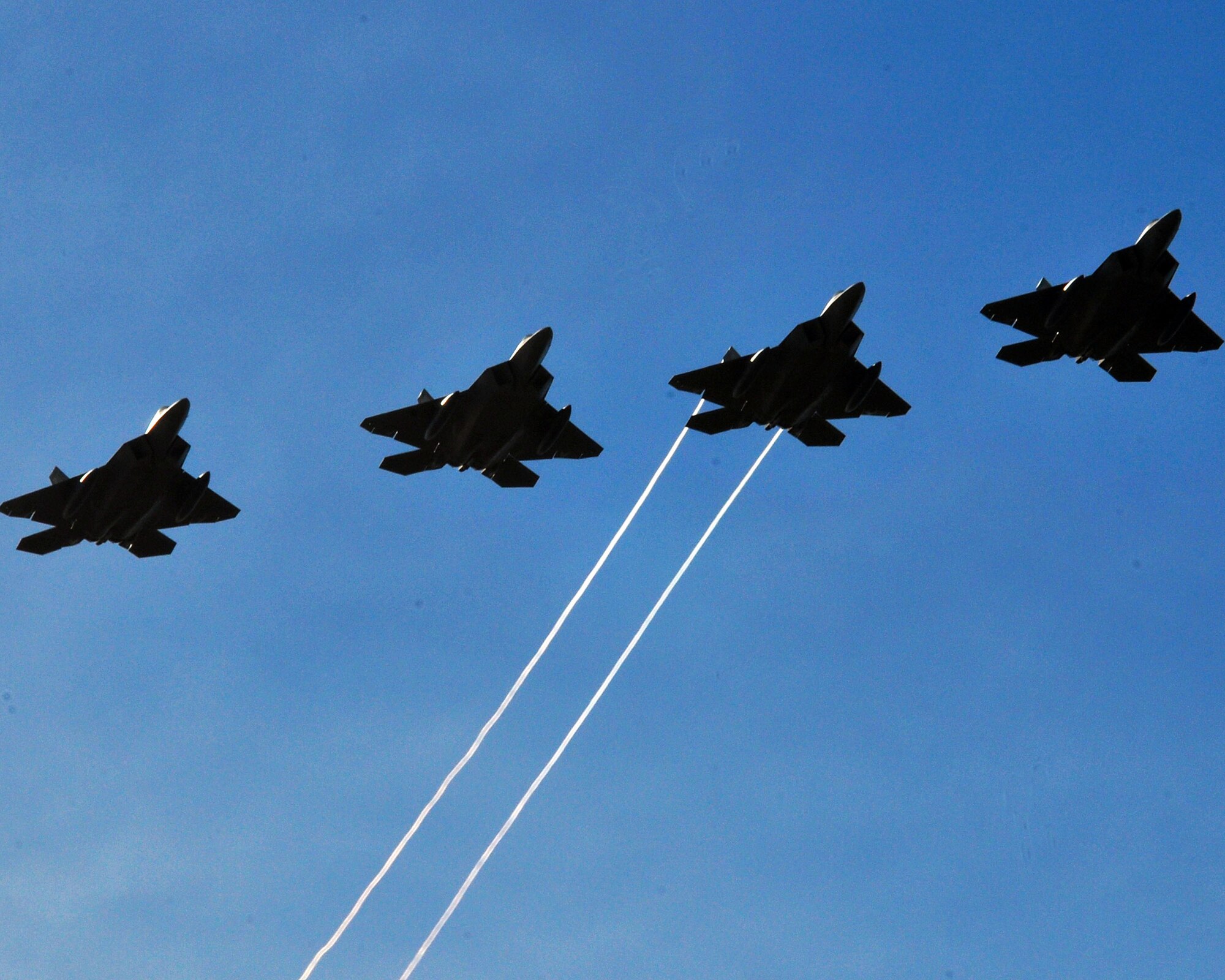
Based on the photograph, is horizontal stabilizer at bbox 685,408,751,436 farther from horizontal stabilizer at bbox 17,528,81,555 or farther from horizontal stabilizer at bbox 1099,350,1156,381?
Answer: horizontal stabilizer at bbox 17,528,81,555

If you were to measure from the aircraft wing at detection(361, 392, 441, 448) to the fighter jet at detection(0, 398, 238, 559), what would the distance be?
20.9 ft

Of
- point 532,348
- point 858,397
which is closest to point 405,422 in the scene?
point 532,348

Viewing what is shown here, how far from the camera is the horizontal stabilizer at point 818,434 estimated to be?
5000cm

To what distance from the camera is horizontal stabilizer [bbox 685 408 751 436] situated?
4825 centimetres

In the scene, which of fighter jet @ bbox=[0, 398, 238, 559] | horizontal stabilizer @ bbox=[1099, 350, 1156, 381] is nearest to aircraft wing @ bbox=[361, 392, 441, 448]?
fighter jet @ bbox=[0, 398, 238, 559]

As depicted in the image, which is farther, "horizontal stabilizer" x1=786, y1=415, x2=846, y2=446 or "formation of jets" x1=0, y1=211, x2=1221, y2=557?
"horizontal stabilizer" x1=786, y1=415, x2=846, y2=446

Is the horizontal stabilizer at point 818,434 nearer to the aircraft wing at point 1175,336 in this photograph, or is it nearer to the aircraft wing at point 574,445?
the aircraft wing at point 574,445

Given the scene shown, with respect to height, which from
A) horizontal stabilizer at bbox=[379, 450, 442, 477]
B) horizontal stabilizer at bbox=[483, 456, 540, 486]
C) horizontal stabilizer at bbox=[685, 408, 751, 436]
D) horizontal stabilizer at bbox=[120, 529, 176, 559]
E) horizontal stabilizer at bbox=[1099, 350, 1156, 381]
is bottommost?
horizontal stabilizer at bbox=[120, 529, 176, 559]

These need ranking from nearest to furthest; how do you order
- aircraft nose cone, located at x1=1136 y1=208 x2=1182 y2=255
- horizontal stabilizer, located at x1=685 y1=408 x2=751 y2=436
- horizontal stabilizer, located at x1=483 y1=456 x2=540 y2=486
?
1. aircraft nose cone, located at x1=1136 y1=208 x2=1182 y2=255
2. horizontal stabilizer, located at x1=685 y1=408 x2=751 y2=436
3. horizontal stabilizer, located at x1=483 y1=456 x2=540 y2=486

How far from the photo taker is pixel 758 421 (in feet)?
159

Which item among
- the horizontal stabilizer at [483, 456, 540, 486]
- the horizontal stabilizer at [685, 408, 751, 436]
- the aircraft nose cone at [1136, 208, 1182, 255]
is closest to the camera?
the aircraft nose cone at [1136, 208, 1182, 255]

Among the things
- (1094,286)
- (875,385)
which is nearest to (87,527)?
(875,385)

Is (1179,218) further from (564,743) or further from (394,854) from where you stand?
(394,854)

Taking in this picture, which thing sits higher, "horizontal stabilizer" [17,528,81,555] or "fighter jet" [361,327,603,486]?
"fighter jet" [361,327,603,486]
